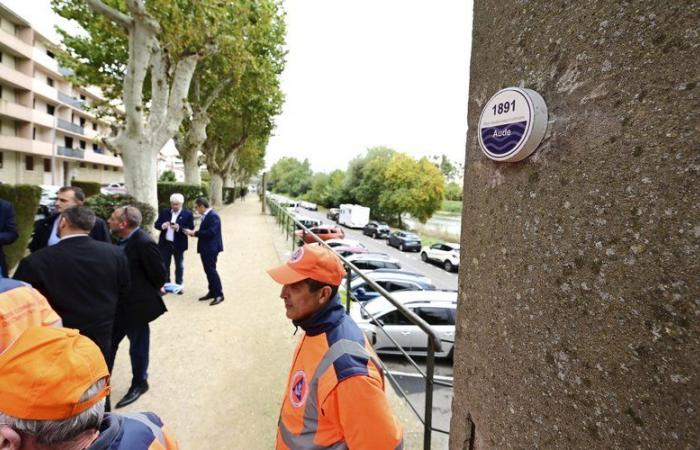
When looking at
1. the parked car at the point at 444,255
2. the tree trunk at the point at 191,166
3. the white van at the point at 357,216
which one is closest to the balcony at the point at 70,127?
the tree trunk at the point at 191,166

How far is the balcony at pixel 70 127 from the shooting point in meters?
40.4

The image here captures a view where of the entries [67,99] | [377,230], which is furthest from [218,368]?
[67,99]

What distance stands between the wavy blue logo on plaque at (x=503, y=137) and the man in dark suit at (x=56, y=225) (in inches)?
166

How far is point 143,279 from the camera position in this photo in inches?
148

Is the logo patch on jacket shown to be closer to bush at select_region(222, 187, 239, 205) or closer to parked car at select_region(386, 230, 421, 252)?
parked car at select_region(386, 230, 421, 252)

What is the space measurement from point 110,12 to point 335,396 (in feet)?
31.8

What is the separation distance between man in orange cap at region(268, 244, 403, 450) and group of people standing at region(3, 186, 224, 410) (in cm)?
176

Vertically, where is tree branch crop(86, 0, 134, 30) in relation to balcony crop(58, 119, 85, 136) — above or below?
below

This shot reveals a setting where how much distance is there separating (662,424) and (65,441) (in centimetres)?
157

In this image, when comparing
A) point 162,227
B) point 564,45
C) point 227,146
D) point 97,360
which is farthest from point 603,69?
point 227,146

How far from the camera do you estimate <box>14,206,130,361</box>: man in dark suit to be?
2.68 meters

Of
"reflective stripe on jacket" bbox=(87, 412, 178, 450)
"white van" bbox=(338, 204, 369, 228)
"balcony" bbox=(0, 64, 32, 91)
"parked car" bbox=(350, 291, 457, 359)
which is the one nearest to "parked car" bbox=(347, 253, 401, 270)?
"parked car" bbox=(350, 291, 457, 359)

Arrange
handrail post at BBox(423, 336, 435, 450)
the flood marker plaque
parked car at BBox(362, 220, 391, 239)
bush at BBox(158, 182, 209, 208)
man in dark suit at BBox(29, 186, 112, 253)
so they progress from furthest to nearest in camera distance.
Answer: parked car at BBox(362, 220, 391, 239), bush at BBox(158, 182, 209, 208), man in dark suit at BBox(29, 186, 112, 253), handrail post at BBox(423, 336, 435, 450), the flood marker plaque

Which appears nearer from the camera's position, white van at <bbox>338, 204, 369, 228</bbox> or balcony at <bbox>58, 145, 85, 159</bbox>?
balcony at <bbox>58, 145, 85, 159</bbox>
